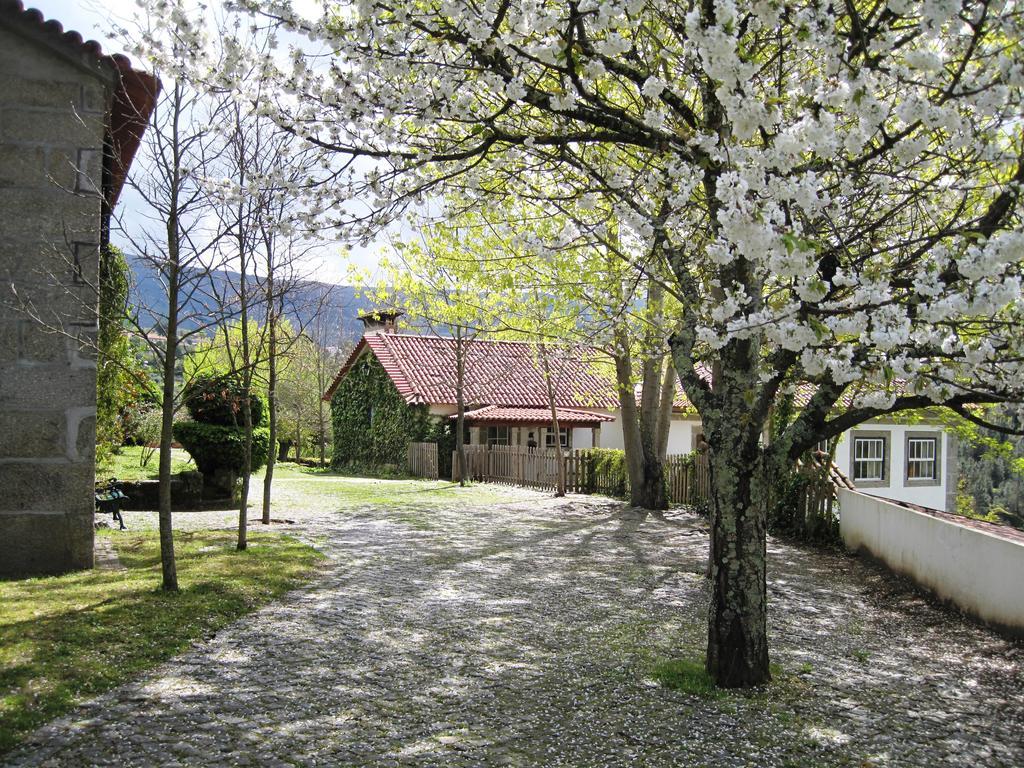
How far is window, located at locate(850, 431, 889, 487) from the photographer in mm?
26125

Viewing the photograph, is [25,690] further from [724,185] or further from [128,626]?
[724,185]

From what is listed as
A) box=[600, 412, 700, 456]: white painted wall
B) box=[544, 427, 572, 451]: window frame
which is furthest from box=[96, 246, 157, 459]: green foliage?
box=[600, 412, 700, 456]: white painted wall

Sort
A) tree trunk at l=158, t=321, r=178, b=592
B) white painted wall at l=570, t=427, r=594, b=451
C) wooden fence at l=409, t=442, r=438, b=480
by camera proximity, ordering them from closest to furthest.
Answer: tree trunk at l=158, t=321, r=178, b=592 → wooden fence at l=409, t=442, r=438, b=480 → white painted wall at l=570, t=427, r=594, b=451

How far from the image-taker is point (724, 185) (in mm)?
3617

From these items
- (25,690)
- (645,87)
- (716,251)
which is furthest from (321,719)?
(645,87)

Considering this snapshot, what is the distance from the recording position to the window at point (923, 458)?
89.1 feet

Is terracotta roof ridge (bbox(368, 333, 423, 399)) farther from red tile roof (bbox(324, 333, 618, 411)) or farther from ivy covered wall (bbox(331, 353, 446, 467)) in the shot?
ivy covered wall (bbox(331, 353, 446, 467))

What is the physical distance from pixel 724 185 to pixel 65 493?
6.52m

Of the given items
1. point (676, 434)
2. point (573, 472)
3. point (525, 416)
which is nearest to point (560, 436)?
point (525, 416)

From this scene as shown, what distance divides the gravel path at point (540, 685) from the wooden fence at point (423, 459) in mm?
15758

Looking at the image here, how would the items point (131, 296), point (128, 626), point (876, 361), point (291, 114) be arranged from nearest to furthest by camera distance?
1. point (876, 361)
2. point (128, 626)
3. point (291, 114)
4. point (131, 296)

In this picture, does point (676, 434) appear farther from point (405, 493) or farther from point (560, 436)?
point (405, 493)

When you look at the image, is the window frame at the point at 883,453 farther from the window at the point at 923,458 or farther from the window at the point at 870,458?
the window at the point at 923,458

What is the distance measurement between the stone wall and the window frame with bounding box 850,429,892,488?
77.5ft
